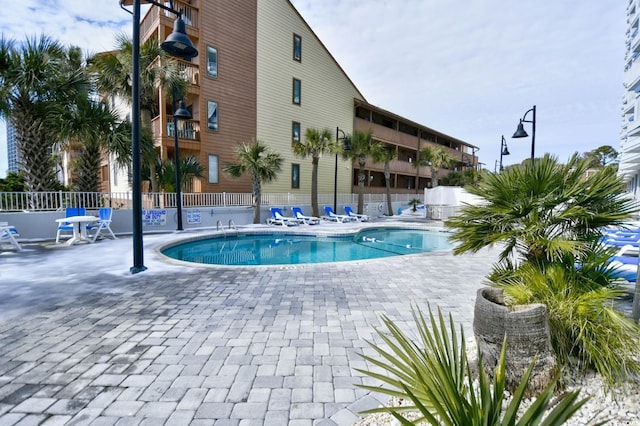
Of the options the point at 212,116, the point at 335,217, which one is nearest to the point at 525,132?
the point at 335,217

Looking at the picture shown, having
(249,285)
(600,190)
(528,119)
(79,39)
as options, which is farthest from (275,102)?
(600,190)

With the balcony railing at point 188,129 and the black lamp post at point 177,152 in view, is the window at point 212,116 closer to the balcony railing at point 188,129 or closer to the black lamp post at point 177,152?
the balcony railing at point 188,129

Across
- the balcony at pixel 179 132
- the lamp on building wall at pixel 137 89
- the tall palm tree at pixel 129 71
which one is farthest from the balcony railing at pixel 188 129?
the lamp on building wall at pixel 137 89

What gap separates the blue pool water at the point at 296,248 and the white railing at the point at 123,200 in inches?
127

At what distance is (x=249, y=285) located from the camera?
5707mm

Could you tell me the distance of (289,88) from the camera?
21531mm

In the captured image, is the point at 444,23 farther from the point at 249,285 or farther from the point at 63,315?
the point at 63,315

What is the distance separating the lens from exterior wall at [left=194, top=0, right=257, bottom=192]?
17.1m

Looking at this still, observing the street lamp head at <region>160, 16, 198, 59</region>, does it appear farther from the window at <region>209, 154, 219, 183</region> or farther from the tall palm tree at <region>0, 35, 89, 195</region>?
the window at <region>209, 154, 219, 183</region>

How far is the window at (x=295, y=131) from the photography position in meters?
21.9

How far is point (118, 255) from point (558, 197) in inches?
366

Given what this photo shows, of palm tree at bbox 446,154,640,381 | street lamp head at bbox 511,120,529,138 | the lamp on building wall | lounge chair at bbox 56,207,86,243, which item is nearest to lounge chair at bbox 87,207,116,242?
lounge chair at bbox 56,207,86,243

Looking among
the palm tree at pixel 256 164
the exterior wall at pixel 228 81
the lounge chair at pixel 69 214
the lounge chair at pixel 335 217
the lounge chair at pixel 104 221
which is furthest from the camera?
the lounge chair at pixel 335 217

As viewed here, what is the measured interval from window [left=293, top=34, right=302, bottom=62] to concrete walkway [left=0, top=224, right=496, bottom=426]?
19.4 meters
